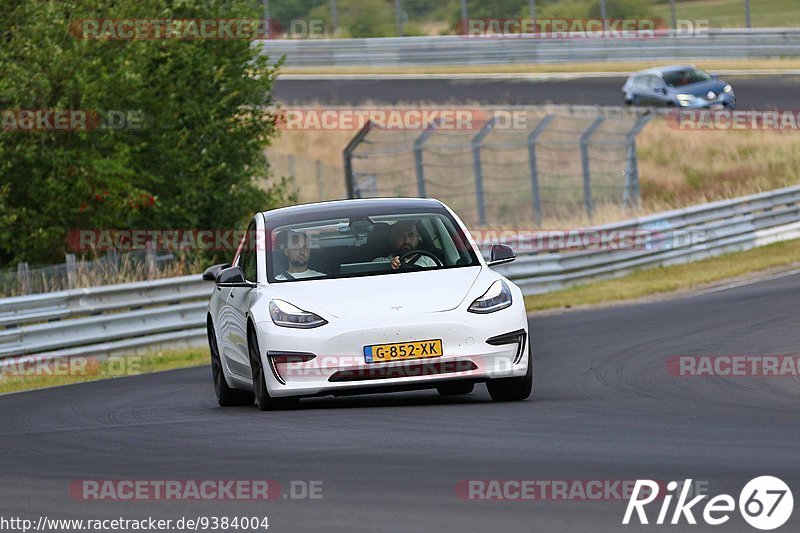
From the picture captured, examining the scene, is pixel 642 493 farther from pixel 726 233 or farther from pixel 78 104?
pixel 726 233

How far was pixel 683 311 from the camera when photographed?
18156mm

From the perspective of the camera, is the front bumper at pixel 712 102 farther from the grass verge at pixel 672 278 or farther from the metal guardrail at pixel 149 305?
the metal guardrail at pixel 149 305

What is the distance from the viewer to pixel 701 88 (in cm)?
4091

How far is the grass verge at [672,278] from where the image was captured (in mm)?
22297

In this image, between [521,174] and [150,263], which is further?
[521,174]

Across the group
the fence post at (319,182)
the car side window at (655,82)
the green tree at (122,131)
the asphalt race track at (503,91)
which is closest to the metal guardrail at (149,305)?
the green tree at (122,131)

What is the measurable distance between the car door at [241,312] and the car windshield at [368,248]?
27 cm

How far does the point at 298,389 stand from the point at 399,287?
941 mm

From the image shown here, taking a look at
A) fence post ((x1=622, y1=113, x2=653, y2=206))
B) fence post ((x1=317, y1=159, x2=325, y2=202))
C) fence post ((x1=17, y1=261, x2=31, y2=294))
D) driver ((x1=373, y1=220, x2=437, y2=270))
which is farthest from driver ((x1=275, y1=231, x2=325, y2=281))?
fence post ((x1=317, y1=159, x2=325, y2=202))

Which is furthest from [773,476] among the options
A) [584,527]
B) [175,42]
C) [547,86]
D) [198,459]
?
[547,86]

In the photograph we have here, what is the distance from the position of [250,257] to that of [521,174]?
90.1ft

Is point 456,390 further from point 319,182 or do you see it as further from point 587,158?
point 319,182

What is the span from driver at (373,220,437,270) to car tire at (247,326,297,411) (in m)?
1.04

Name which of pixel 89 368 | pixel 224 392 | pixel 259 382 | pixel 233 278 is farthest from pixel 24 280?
pixel 259 382
